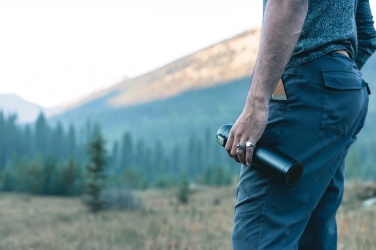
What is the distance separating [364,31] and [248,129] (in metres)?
1.04

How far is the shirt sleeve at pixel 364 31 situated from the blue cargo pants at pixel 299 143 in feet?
1.79

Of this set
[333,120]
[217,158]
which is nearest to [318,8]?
[333,120]

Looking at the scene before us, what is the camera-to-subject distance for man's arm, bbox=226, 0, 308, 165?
196 cm

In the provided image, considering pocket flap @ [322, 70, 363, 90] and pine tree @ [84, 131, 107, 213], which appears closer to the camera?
pocket flap @ [322, 70, 363, 90]

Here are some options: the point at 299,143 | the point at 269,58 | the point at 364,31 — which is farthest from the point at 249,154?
the point at 364,31

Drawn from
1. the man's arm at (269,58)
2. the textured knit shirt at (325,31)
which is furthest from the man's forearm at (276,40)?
the textured knit shirt at (325,31)

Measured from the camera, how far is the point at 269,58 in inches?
77.7

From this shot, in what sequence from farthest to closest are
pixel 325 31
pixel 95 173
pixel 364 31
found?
pixel 95 173 → pixel 364 31 → pixel 325 31

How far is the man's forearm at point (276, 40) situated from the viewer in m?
1.96

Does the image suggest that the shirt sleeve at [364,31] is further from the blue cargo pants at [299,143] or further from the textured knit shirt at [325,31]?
the blue cargo pants at [299,143]

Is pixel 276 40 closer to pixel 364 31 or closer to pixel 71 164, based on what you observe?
pixel 364 31

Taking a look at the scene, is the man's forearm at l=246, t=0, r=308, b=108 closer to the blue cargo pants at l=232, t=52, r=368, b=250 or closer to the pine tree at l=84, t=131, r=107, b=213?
the blue cargo pants at l=232, t=52, r=368, b=250

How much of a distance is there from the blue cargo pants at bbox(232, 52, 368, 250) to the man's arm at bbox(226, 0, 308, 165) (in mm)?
83

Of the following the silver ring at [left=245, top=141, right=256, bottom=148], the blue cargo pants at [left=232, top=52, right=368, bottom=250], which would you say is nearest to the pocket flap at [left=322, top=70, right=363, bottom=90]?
the blue cargo pants at [left=232, top=52, right=368, bottom=250]
